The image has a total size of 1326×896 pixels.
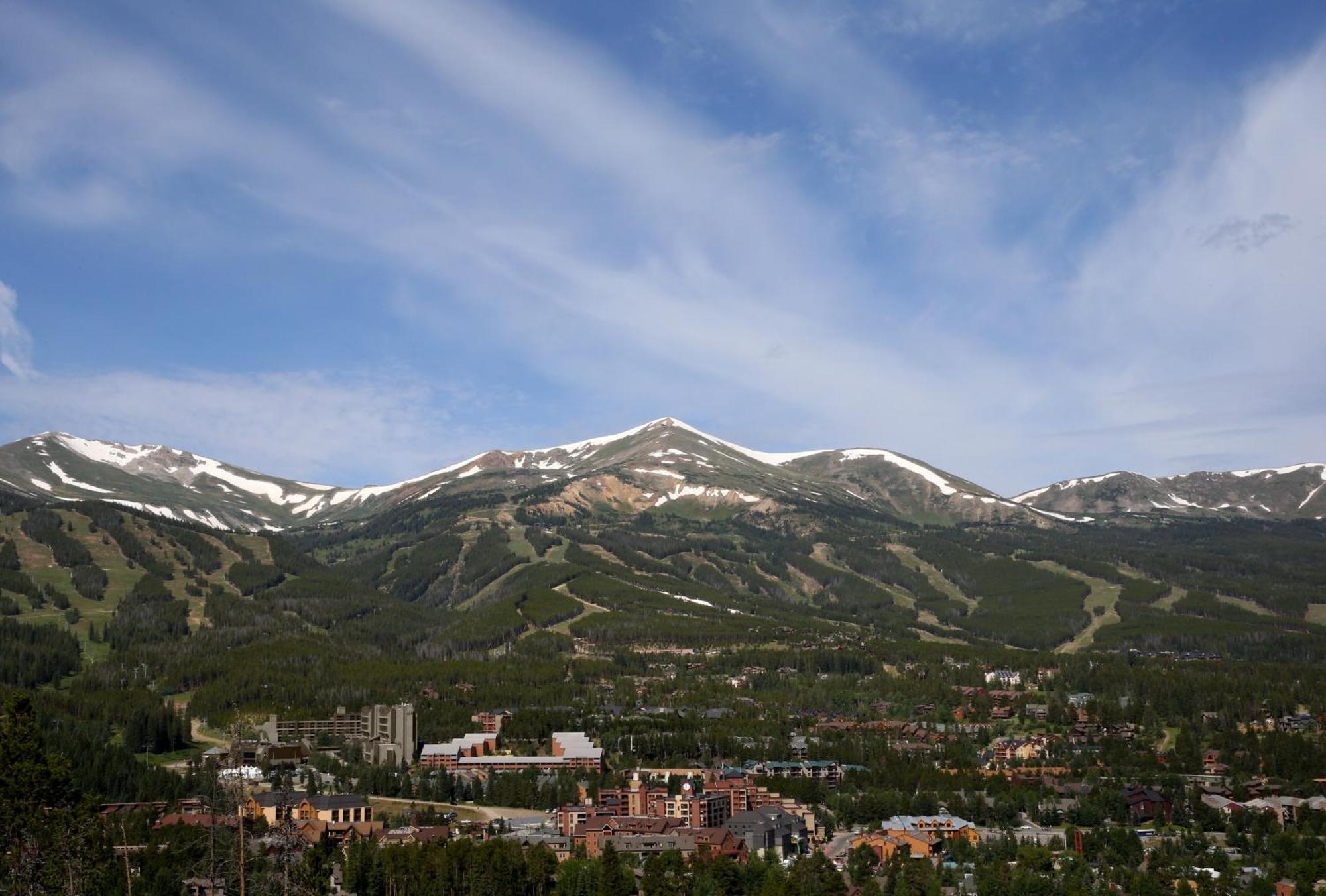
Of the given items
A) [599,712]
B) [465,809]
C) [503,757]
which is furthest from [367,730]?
[465,809]

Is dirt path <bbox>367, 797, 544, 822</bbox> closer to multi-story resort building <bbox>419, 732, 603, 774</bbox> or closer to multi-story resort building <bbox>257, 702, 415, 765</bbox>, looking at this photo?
multi-story resort building <bbox>419, 732, 603, 774</bbox>

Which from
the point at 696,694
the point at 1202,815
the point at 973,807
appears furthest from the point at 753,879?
the point at 696,694

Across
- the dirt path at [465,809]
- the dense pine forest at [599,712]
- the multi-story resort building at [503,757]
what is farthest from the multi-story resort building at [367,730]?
the dirt path at [465,809]

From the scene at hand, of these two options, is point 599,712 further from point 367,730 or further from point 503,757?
point 367,730

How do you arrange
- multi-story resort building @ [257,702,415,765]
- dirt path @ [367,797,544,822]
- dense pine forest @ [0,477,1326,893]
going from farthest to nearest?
multi-story resort building @ [257,702,415,765], dirt path @ [367,797,544,822], dense pine forest @ [0,477,1326,893]

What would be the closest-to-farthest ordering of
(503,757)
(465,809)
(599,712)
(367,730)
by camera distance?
(465,809)
(503,757)
(367,730)
(599,712)

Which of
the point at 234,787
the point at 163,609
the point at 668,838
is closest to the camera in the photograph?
the point at 234,787

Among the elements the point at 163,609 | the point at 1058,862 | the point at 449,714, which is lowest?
the point at 1058,862

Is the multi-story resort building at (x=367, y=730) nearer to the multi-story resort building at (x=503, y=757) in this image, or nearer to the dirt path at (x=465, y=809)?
the multi-story resort building at (x=503, y=757)

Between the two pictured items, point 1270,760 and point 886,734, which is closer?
point 1270,760

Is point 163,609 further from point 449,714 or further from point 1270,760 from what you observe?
point 1270,760

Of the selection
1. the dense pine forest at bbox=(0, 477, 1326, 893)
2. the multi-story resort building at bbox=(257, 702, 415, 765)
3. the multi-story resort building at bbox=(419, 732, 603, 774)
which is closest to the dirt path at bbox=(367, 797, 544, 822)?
the dense pine forest at bbox=(0, 477, 1326, 893)
